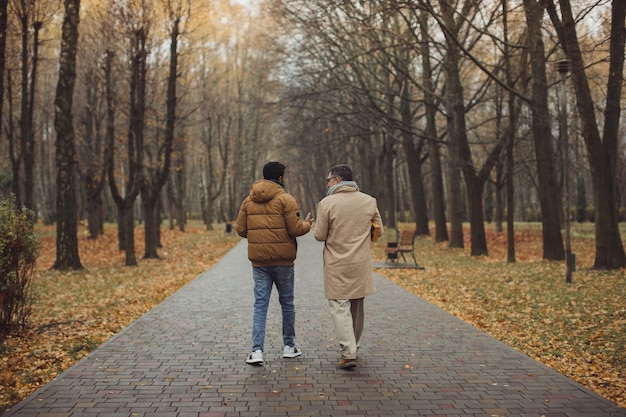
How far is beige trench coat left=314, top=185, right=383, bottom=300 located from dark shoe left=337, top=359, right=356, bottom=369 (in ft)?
2.01

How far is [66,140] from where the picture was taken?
611 inches

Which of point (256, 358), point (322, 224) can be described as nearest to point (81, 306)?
point (256, 358)

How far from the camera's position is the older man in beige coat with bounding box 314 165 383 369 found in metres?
6.11

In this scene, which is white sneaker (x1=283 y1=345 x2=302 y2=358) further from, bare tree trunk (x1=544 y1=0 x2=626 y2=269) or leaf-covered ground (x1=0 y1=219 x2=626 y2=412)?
bare tree trunk (x1=544 y1=0 x2=626 y2=269)

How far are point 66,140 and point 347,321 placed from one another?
1187 cm

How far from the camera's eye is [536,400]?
4.99 m

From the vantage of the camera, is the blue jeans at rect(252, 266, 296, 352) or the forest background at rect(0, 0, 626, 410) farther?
the forest background at rect(0, 0, 626, 410)

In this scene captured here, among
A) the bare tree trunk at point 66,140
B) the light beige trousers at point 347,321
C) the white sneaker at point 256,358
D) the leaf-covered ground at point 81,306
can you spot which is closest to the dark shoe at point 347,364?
the light beige trousers at point 347,321

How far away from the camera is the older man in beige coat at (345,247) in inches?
241

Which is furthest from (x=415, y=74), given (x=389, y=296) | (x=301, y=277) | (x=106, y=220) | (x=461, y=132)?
(x=106, y=220)

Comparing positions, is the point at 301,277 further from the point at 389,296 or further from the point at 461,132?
the point at 461,132

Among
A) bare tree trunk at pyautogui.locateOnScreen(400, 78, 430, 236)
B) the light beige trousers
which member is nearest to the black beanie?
the light beige trousers

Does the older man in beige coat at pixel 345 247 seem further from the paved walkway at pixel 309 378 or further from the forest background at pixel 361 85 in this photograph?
the forest background at pixel 361 85

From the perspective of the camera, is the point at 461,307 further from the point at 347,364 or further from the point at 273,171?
the point at 273,171
